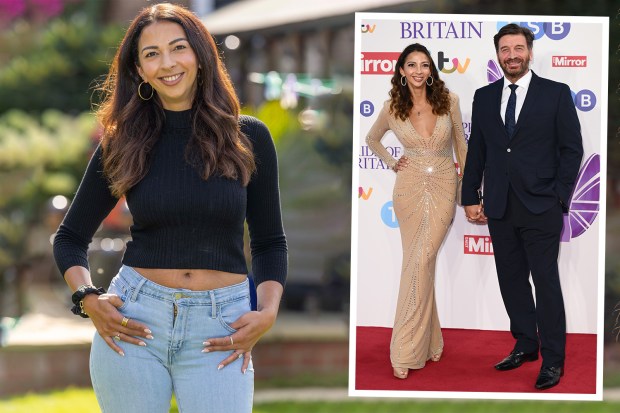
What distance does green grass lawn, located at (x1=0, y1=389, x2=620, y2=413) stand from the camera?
15.0ft

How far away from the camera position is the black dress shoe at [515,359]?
11.0ft

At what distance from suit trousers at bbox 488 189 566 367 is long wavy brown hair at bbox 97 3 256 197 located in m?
1.35

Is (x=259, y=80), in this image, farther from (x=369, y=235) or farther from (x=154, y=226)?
(x=154, y=226)

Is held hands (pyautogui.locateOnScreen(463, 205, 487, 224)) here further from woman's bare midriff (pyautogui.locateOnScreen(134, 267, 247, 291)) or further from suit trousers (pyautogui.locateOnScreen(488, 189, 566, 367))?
woman's bare midriff (pyautogui.locateOnScreen(134, 267, 247, 291))

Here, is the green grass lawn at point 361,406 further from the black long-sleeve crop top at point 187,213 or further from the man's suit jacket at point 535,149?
the black long-sleeve crop top at point 187,213

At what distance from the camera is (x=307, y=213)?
207 inches

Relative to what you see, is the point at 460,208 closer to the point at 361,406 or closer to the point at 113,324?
the point at 113,324

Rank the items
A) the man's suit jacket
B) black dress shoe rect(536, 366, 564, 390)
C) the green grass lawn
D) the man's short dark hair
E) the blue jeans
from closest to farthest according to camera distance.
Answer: the blue jeans < the man's suit jacket < the man's short dark hair < black dress shoe rect(536, 366, 564, 390) < the green grass lawn

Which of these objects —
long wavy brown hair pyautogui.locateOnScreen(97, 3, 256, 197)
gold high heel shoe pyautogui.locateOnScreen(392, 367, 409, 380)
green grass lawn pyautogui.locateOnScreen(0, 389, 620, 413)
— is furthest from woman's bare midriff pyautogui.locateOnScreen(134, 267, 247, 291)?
green grass lawn pyautogui.locateOnScreen(0, 389, 620, 413)

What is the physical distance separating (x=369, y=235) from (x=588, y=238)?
0.76 metres

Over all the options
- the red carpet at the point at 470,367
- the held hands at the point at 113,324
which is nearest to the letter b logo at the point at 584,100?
the red carpet at the point at 470,367

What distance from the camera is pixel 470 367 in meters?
3.40

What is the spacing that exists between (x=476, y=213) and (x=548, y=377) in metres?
0.66

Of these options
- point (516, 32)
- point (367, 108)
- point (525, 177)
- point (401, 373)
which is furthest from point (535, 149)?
point (401, 373)
